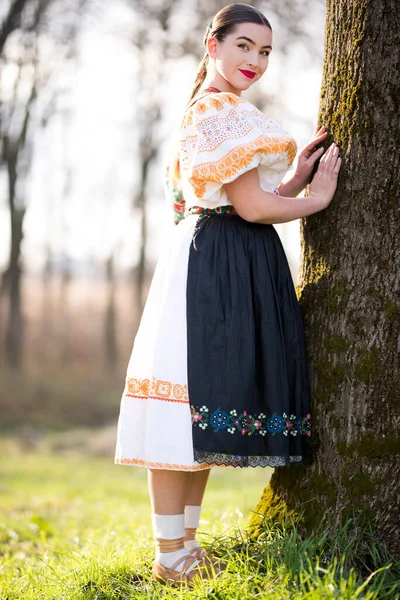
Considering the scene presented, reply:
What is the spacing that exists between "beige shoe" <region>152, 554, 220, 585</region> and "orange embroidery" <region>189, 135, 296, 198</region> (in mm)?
1209

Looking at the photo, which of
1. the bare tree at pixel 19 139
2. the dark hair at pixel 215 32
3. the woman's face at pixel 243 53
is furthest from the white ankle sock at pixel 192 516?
the bare tree at pixel 19 139

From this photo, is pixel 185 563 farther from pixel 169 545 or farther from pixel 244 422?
pixel 244 422

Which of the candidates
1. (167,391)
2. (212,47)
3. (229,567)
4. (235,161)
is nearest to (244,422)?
(167,391)

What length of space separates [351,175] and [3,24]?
9659 millimetres

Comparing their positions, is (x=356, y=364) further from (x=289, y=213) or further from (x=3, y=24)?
(x=3, y=24)

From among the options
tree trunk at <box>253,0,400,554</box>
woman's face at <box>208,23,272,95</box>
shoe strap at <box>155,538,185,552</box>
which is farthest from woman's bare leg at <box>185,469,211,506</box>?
woman's face at <box>208,23,272,95</box>

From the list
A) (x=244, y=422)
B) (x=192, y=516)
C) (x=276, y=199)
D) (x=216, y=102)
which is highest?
(x=216, y=102)

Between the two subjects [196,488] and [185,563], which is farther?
[196,488]

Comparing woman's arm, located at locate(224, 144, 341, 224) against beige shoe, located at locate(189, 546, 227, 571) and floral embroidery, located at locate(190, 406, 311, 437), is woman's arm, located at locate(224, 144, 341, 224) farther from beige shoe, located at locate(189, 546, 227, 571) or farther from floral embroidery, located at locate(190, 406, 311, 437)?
beige shoe, located at locate(189, 546, 227, 571)

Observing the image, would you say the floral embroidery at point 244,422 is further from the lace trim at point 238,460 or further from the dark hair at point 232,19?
the dark hair at point 232,19

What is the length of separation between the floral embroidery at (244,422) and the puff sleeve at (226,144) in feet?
2.30

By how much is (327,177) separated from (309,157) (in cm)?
19

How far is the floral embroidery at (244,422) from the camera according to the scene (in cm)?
211

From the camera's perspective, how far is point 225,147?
2.15m
